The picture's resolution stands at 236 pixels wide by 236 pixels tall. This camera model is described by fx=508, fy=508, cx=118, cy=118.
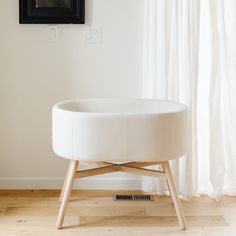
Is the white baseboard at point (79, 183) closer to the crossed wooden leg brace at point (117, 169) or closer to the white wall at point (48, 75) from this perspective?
the white wall at point (48, 75)

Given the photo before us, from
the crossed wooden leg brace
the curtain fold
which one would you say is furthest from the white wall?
the crossed wooden leg brace

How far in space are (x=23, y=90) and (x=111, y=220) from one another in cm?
105

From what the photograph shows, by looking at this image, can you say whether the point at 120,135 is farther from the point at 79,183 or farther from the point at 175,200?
the point at 79,183

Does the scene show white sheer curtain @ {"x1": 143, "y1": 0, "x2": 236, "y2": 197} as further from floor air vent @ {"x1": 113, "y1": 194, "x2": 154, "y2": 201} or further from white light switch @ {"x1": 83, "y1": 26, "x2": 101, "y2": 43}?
white light switch @ {"x1": 83, "y1": 26, "x2": 101, "y2": 43}

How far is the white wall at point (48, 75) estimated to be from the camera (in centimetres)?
324

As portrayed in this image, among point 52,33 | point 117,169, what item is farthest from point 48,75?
point 117,169

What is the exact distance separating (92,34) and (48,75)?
389 mm

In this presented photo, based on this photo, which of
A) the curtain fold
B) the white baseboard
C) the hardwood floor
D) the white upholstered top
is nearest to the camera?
the white upholstered top

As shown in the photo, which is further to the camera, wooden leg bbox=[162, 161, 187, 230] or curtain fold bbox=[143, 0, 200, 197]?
curtain fold bbox=[143, 0, 200, 197]

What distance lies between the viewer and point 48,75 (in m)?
3.29

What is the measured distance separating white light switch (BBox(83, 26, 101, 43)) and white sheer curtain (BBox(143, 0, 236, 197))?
12.4 inches

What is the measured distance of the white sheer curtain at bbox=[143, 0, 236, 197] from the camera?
3.08m

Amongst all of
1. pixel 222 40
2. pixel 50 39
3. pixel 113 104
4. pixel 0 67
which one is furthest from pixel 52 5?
pixel 222 40

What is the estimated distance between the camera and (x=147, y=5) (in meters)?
3.14
